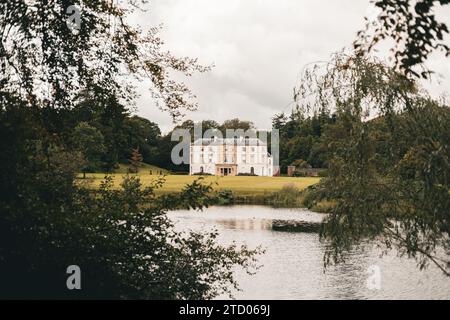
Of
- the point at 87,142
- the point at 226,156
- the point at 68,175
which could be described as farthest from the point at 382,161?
the point at 226,156

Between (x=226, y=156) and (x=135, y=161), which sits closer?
(x=135, y=161)

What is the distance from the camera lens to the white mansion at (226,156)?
10312 centimetres

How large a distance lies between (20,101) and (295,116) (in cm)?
514

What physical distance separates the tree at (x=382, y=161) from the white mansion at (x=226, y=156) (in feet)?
300

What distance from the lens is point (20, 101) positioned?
750 cm

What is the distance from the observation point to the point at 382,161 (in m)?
9.77

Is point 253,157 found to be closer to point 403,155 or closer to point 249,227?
point 249,227

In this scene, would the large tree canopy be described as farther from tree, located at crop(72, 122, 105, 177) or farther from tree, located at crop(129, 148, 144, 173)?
tree, located at crop(129, 148, 144, 173)

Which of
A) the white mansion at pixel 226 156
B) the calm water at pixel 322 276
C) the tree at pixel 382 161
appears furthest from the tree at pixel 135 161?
the white mansion at pixel 226 156

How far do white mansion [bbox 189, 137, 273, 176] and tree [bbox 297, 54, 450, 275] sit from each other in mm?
91559

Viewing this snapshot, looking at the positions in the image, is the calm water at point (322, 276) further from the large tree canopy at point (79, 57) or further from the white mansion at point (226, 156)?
the white mansion at point (226, 156)

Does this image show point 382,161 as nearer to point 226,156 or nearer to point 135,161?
point 135,161

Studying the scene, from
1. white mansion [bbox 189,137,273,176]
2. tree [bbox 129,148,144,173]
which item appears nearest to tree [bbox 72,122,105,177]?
tree [bbox 129,148,144,173]

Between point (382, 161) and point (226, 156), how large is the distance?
98.0 meters
